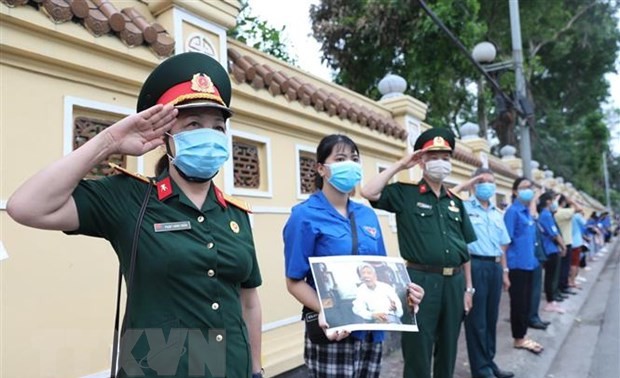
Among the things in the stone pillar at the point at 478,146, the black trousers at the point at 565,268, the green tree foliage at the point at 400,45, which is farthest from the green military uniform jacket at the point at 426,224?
the green tree foliage at the point at 400,45

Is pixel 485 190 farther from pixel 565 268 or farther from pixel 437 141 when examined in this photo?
pixel 565 268

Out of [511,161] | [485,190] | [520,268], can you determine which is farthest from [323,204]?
[511,161]

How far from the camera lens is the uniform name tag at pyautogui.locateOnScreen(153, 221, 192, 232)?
4.78 ft

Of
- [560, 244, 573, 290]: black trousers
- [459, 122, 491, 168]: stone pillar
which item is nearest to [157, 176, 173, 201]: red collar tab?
[560, 244, 573, 290]: black trousers

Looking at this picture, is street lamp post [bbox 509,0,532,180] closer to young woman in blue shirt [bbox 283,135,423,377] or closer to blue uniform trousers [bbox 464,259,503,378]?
blue uniform trousers [bbox 464,259,503,378]

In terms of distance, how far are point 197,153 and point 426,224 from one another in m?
2.04

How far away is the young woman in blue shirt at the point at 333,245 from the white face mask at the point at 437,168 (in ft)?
2.72

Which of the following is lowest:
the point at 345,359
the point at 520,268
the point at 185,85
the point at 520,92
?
the point at 345,359

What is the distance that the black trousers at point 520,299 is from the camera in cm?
512

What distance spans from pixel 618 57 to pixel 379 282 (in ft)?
92.9

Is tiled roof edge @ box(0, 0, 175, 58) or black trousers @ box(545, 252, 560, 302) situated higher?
tiled roof edge @ box(0, 0, 175, 58)

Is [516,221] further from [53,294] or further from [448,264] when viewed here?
[53,294]

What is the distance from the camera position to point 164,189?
60.7 inches

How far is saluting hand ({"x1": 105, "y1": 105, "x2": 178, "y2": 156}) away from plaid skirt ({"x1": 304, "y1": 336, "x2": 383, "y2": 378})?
1470 mm
